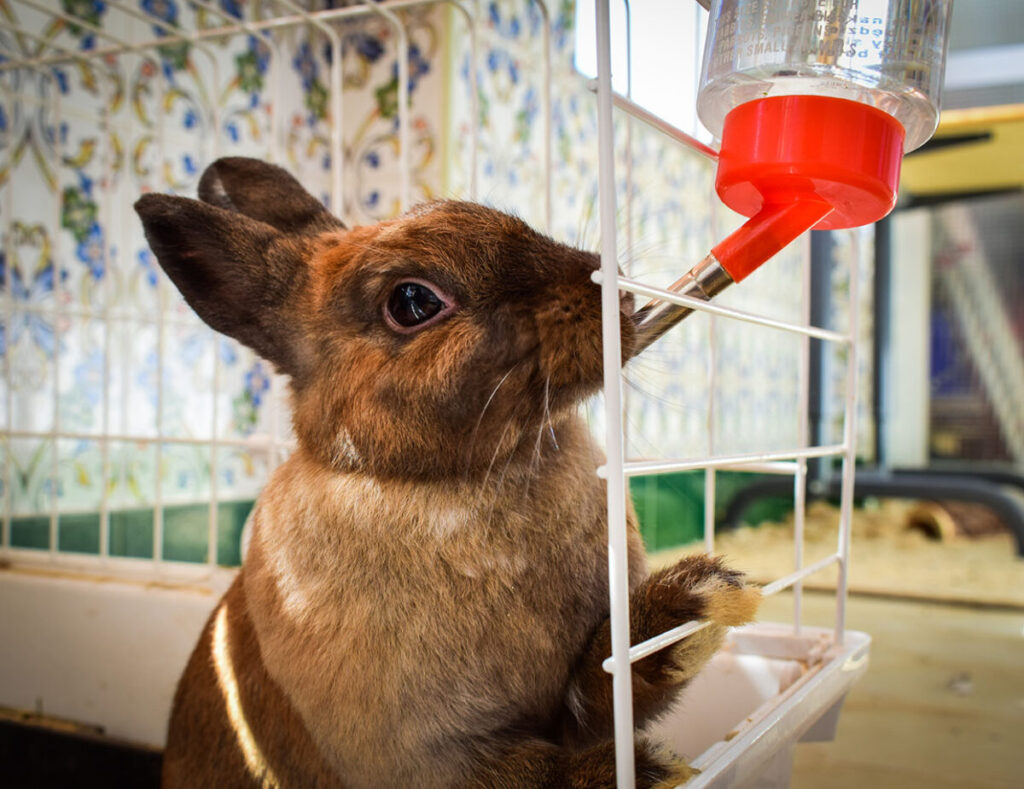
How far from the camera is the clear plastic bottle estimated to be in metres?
0.56

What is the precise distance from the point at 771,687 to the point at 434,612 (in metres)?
0.42

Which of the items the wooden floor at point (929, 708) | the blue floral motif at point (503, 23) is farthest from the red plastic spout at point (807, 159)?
the blue floral motif at point (503, 23)

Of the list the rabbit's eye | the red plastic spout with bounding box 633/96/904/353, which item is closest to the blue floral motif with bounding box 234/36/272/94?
the rabbit's eye

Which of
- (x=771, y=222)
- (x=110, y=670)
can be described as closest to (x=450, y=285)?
(x=771, y=222)

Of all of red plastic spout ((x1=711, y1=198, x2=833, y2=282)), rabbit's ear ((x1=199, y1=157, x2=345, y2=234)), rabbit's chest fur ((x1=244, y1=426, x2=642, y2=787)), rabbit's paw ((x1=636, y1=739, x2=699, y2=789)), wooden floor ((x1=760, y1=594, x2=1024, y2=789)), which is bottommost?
wooden floor ((x1=760, y1=594, x2=1024, y2=789))

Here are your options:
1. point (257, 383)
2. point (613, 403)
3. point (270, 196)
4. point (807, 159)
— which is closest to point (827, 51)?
point (807, 159)

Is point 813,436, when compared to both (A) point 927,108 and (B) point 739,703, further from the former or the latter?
(A) point 927,108

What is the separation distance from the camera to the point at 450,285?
629 mm

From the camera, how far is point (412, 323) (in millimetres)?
643

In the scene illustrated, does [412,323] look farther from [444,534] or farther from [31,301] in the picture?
[31,301]

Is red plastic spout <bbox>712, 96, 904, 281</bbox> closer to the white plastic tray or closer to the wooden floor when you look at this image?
the white plastic tray

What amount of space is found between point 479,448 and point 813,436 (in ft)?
8.37

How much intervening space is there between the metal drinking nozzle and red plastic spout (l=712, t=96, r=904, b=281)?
0.09 feet

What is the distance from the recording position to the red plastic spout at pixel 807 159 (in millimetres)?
500
